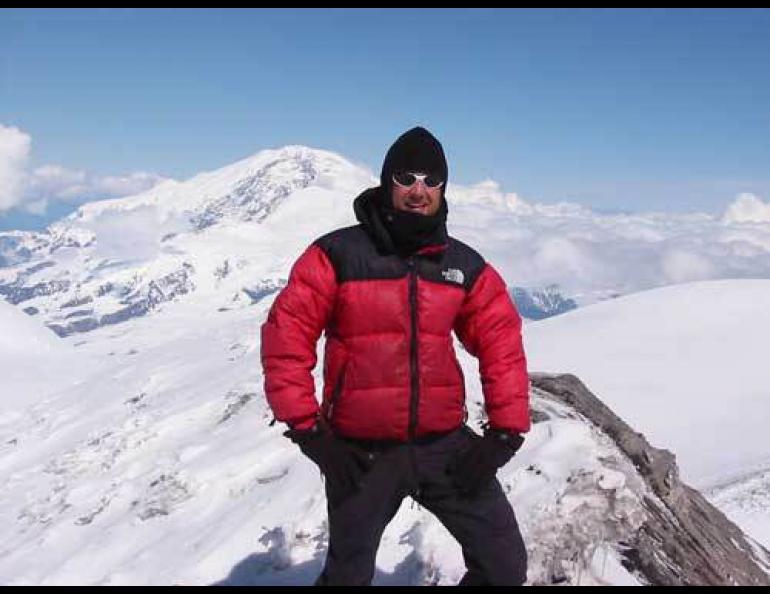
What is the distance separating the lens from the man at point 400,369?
4156 millimetres

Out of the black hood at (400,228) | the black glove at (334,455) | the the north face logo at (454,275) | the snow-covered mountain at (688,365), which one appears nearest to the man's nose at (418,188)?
the black hood at (400,228)

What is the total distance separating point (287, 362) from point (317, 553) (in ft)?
11.5

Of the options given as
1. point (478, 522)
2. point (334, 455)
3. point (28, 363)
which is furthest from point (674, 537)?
point (28, 363)

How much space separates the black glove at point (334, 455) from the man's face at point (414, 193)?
1447mm

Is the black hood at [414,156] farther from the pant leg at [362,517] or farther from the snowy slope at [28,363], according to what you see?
the snowy slope at [28,363]

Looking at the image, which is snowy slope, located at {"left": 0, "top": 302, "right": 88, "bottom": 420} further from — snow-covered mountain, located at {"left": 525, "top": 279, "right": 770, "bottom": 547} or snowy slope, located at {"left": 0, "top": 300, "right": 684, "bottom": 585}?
snow-covered mountain, located at {"left": 525, "top": 279, "right": 770, "bottom": 547}

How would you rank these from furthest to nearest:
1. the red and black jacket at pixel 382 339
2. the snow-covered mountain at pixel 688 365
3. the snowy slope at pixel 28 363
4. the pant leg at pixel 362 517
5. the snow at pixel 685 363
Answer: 1. the snowy slope at pixel 28 363
2. the snow at pixel 685 363
3. the snow-covered mountain at pixel 688 365
4. the pant leg at pixel 362 517
5. the red and black jacket at pixel 382 339

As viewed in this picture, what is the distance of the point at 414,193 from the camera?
4285 mm

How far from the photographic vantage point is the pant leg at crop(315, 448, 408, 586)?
431 cm

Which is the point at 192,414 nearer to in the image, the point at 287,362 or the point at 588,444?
the point at 588,444

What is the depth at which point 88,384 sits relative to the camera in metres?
23.3

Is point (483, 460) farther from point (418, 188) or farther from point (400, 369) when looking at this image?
point (418, 188)

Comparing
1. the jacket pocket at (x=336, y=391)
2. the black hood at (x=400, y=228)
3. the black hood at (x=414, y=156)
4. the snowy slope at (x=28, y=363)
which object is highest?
the black hood at (x=414, y=156)

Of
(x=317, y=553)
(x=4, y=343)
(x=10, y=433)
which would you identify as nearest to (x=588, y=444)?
(x=317, y=553)
